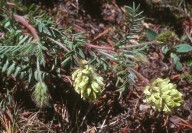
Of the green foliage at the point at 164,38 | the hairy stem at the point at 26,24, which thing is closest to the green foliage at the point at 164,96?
the green foliage at the point at 164,38

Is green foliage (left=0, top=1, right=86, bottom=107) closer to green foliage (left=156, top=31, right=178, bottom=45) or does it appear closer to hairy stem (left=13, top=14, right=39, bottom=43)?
hairy stem (left=13, top=14, right=39, bottom=43)

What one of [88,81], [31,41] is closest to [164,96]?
[88,81]

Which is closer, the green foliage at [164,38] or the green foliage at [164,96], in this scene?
the green foliage at [164,96]

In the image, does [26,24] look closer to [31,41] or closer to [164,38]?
[31,41]

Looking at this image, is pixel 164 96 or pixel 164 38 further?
pixel 164 38

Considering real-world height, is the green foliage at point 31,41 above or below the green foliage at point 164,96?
above

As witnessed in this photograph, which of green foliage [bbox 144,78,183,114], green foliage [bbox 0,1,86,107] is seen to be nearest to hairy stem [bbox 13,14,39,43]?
green foliage [bbox 0,1,86,107]

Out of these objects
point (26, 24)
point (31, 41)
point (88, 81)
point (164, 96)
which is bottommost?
point (164, 96)

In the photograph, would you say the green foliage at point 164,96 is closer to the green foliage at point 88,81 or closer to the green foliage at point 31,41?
the green foliage at point 88,81

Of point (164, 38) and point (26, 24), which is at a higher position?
point (26, 24)
